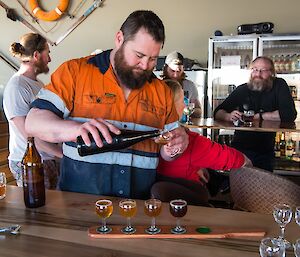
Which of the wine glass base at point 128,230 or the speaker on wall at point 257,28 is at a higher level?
the speaker on wall at point 257,28

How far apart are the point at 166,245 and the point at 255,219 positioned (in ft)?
1.33

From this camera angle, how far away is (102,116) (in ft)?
5.39

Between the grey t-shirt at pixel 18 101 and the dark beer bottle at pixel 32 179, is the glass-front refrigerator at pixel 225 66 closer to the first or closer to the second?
the grey t-shirt at pixel 18 101

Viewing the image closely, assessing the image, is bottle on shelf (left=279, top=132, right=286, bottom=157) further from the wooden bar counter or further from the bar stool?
the wooden bar counter

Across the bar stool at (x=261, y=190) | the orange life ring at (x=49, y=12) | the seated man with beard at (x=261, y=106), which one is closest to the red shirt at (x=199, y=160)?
the bar stool at (x=261, y=190)

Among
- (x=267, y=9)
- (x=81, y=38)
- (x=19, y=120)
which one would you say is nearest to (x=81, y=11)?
(x=81, y=38)

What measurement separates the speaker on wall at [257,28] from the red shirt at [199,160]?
330 centimetres

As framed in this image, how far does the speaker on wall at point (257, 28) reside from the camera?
4.79m

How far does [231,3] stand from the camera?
5137mm

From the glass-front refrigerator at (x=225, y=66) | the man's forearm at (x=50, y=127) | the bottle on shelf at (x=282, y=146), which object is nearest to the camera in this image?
the man's forearm at (x=50, y=127)

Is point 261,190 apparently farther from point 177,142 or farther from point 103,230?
point 103,230

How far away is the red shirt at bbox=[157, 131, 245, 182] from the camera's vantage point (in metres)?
1.93

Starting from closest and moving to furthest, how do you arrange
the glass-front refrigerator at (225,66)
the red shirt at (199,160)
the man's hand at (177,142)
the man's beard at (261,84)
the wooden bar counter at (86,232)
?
1. the wooden bar counter at (86,232)
2. the man's hand at (177,142)
3. the red shirt at (199,160)
4. the man's beard at (261,84)
5. the glass-front refrigerator at (225,66)

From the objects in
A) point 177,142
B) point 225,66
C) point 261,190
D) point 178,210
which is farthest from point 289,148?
point 178,210
